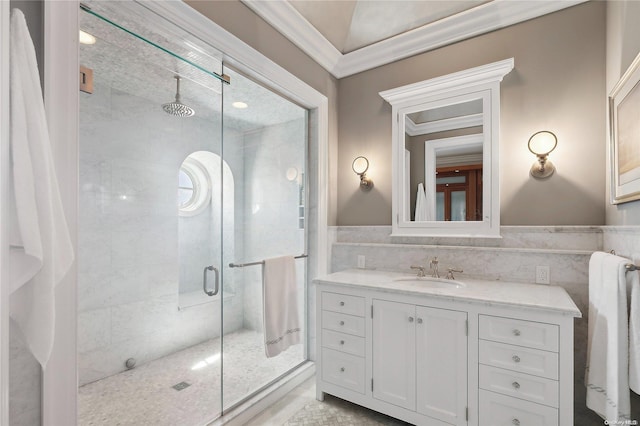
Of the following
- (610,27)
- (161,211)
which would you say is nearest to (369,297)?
(161,211)

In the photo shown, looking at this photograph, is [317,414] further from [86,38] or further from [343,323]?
[86,38]

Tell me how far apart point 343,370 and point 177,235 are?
4.95ft

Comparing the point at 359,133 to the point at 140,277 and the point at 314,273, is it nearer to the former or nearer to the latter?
the point at 314,273

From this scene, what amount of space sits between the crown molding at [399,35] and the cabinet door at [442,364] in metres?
2.03

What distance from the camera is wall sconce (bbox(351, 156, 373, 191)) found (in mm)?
2721

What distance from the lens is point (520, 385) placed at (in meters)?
1.49

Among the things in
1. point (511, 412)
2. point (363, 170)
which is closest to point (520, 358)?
point (511, 412)

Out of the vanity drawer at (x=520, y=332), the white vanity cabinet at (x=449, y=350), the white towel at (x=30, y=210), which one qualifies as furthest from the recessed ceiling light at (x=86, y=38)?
the vanity drawer at (x=520, y=332)

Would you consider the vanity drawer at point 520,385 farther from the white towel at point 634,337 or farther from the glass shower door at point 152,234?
the glass shower door at point 152,234

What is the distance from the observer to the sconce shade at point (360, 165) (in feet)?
8.92

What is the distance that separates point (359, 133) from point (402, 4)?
1.04 metres

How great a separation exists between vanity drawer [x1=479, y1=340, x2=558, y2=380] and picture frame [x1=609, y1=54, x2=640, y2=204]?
0.84 metres

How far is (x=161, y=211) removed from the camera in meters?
2.24

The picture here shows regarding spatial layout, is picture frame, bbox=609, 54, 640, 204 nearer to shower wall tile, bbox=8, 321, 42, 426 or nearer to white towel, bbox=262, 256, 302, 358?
white towel, bbox=262, 256, 302, 358
